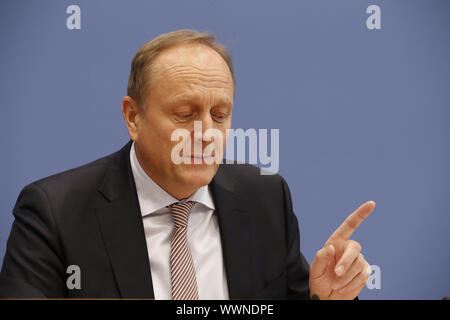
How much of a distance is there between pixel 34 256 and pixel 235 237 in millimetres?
668

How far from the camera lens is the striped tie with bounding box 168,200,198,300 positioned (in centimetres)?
169

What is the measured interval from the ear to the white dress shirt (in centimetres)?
10

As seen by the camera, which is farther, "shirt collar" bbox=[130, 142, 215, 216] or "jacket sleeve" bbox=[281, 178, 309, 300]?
"jacket sleeve" bbox=[281, 178, 309, 300]

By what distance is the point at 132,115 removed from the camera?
1854mm

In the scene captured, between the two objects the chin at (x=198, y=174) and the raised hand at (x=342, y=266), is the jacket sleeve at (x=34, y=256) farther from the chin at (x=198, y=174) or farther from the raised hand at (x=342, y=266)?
the raised hand at (x=342, y=266)

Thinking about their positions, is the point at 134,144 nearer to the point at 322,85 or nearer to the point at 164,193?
the point at 164,193

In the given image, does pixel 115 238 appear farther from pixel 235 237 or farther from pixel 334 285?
pixel 334 285

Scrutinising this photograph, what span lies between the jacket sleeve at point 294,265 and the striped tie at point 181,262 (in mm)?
429

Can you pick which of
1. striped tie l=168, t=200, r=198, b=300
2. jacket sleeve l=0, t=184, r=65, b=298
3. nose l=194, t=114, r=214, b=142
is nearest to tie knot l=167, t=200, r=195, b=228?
striped tie l=168, t=200, r=198, b=300

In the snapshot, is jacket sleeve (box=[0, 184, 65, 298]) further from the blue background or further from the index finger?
the index finger

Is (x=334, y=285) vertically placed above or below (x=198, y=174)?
below

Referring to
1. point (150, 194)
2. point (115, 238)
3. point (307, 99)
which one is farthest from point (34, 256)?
point (307, 99)

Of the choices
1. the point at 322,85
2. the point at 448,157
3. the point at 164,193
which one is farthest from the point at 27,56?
the point at 448,157

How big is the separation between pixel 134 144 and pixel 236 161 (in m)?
0.46
